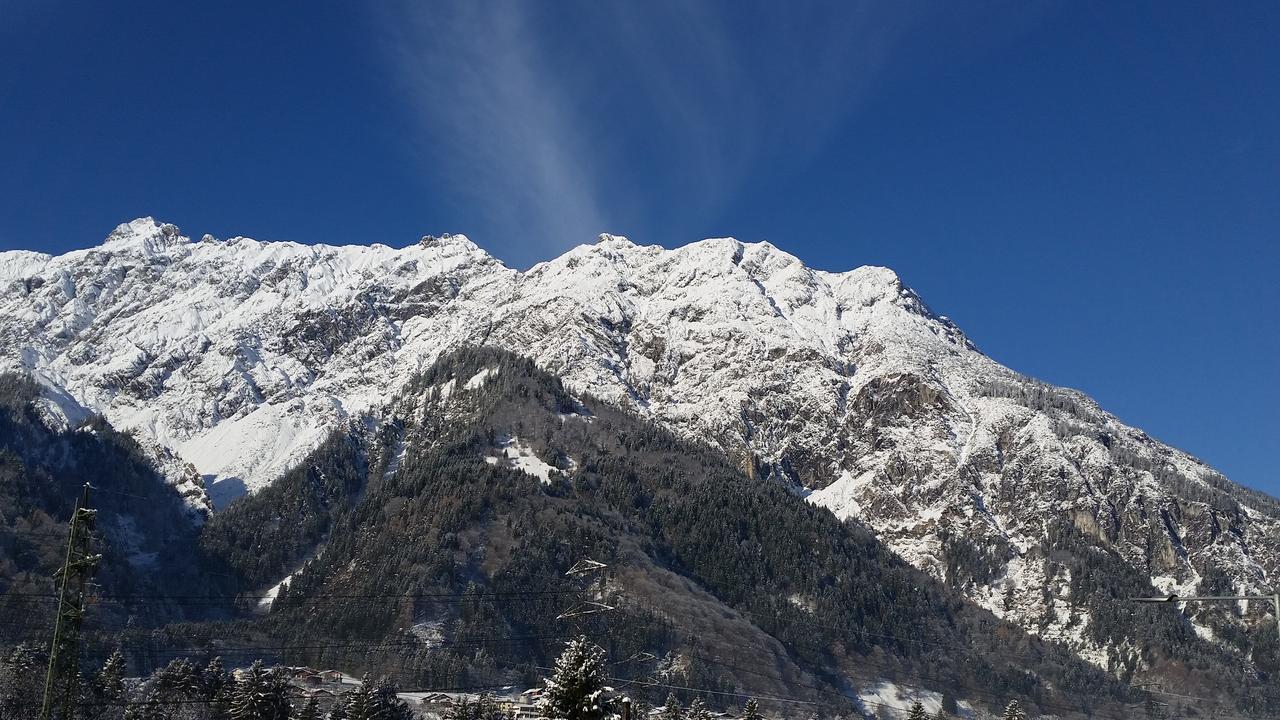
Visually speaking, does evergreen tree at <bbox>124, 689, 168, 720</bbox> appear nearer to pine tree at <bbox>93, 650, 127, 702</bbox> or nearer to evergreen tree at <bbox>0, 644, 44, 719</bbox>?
pine tree at <bbox>93, 650, 127, 702</bbox>

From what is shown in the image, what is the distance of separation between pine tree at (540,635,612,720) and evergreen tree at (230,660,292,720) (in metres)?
72.0

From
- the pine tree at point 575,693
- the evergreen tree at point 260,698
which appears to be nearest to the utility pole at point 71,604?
the pine tree at point 575,693

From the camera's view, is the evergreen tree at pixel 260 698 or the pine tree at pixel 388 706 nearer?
the evergreen tree at pixel 260 698

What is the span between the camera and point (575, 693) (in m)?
85.2

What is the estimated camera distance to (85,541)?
228ft

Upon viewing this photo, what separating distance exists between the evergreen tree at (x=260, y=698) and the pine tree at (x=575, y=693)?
72.0 m

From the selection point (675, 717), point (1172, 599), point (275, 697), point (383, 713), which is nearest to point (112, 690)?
point (275, 697)

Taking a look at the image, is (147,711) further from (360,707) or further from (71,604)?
(71,604)

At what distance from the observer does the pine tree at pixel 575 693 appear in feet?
278

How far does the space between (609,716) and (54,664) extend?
34.8 metres

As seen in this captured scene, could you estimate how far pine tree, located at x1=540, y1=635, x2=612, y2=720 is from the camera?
278 feet

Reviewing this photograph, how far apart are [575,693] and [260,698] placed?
74.2m

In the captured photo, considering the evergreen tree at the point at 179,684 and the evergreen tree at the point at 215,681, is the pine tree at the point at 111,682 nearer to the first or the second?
the evergreen tree at the point at 179,684

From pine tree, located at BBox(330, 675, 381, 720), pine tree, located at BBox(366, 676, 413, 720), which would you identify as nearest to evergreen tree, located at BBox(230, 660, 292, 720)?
pine tree, located at BBox(330, 675, 381, 720)
